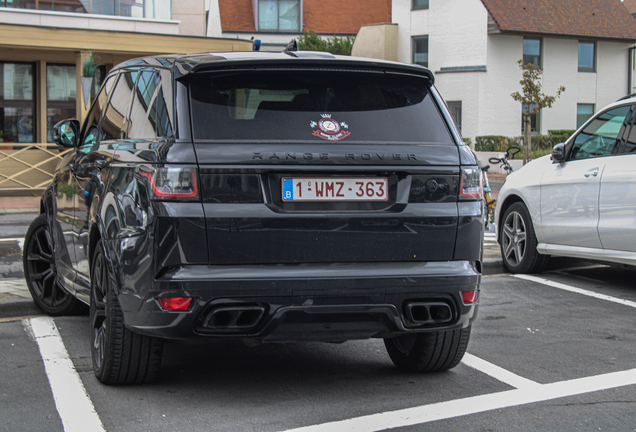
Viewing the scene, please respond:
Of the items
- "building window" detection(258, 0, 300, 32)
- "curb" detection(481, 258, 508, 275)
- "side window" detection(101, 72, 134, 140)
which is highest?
"building window" detection(258, 0, 300, 32)

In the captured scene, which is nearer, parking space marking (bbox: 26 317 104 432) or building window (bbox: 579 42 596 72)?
parking space marking (bbox: 26 317 104 432)

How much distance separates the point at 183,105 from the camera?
3.96 metres

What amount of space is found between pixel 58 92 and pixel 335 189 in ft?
75.2

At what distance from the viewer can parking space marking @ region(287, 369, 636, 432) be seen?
12.7ft

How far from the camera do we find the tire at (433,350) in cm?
469

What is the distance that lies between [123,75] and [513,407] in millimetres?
3093

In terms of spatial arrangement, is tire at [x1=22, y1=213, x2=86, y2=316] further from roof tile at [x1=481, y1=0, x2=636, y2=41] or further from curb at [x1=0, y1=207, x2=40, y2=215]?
roof tile at [x1=481, y1=0, x2=636, y2=41]

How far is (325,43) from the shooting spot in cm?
4466

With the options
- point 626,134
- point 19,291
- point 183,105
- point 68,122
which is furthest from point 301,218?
point 626,134

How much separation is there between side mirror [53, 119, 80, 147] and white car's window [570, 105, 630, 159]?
4865 millimetres

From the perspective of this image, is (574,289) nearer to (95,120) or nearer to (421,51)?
(95,120)

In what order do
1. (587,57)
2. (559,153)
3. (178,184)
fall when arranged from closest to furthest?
1. (178,184)
2. (559,153)
3. (587,57)

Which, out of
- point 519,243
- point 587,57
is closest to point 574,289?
point 519,243

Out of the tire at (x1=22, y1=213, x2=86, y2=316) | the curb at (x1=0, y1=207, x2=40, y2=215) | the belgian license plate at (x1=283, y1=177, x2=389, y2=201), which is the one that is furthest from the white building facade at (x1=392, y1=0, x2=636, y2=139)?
the belgian license plate at (x1=283, y1=177, x2=389, y2=201)
